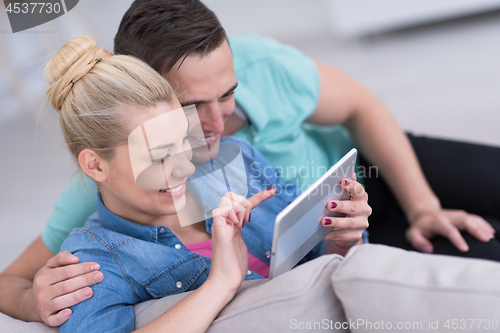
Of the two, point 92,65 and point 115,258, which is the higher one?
point 92,65

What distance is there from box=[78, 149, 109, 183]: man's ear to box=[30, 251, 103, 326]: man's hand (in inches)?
5.5

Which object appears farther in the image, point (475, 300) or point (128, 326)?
point (128, 326)

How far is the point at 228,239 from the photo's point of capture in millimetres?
623

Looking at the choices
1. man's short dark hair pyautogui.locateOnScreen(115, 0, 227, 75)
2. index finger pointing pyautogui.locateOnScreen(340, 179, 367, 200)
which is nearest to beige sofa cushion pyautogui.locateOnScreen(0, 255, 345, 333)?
index finger pointing pyautogui.locateOnScreen(340, 179, 367, 200)

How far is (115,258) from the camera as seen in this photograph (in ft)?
2.34

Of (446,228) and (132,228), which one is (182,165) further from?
(446,228)

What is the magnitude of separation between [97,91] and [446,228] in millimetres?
843

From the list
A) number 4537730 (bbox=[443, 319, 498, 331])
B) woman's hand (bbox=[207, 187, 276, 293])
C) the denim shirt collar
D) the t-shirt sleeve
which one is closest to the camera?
number 4537730 (bbox=[443, 319, 498, 331])

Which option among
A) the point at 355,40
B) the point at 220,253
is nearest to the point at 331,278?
the point at 220,253

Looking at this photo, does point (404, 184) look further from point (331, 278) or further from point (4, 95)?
point (4, 95)

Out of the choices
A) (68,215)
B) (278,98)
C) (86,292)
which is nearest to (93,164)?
(86,292)

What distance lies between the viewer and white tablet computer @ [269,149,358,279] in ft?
1.82

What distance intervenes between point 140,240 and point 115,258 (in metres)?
0.05

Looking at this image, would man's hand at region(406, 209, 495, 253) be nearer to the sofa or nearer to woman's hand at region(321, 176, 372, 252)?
woman's hand at region(321, 176, 372, 252)
